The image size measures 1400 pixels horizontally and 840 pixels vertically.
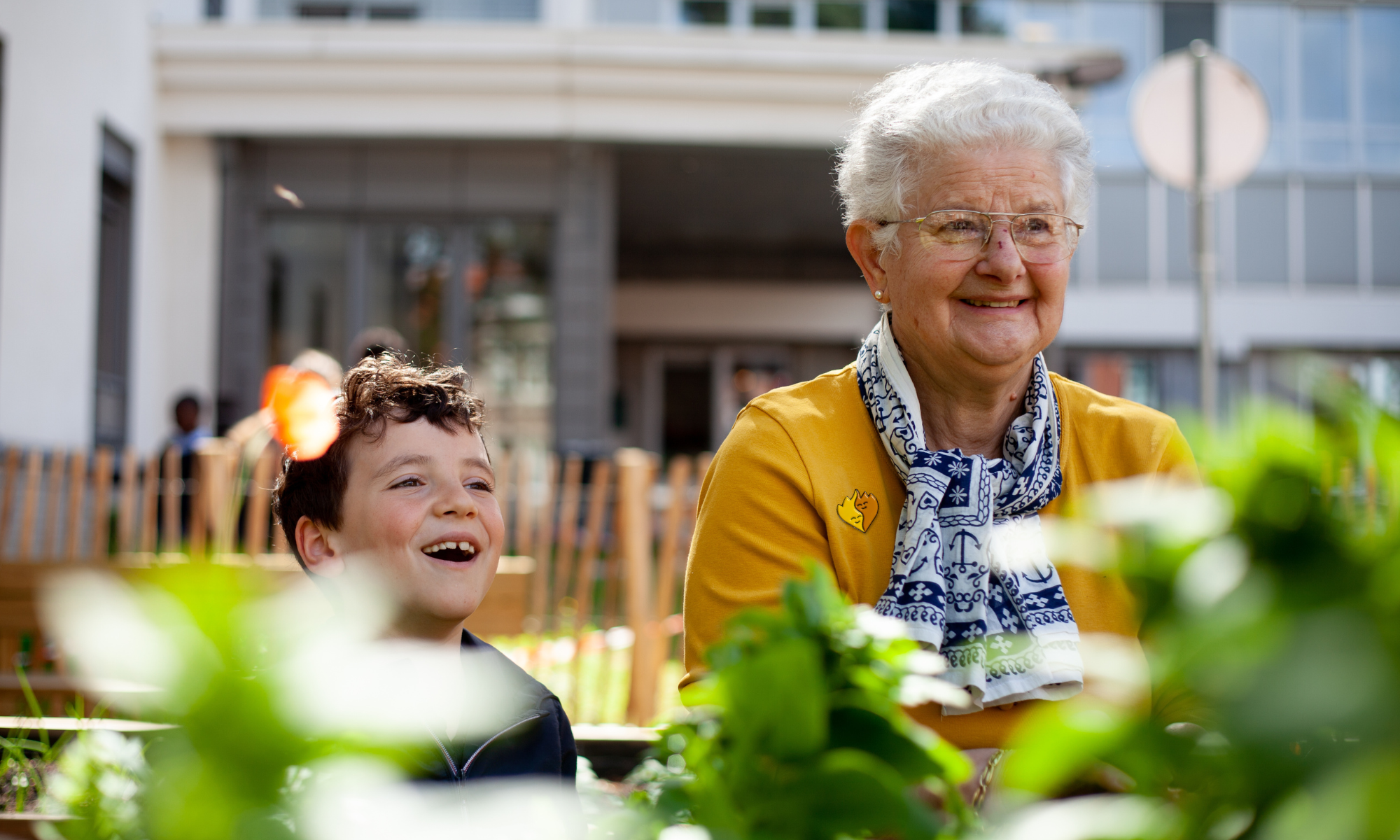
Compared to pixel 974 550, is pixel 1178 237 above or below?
above

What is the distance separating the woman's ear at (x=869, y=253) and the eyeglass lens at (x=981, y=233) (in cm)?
15

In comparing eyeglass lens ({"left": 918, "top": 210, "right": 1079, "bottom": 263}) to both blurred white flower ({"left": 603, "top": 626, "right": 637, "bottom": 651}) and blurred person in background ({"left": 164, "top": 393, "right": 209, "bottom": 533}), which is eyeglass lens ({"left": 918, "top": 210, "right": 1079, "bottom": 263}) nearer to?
blurred white flower ({"left": 603, "top": 626, "right": 637, "bottom": 651})

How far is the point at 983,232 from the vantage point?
2.05 m

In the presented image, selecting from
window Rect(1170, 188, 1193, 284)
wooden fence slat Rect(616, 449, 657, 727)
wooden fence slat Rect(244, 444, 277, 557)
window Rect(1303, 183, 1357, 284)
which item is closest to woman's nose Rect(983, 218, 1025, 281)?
wooden fence slat Rect(616, 449, 657, 727)

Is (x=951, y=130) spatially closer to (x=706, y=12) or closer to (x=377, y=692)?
(x=377, y=692)

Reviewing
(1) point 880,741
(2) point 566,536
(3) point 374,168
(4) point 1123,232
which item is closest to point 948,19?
(4) point 1123,232

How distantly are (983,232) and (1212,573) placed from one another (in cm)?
181

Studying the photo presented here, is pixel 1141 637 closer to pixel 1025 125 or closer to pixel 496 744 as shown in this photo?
pixel 496 744

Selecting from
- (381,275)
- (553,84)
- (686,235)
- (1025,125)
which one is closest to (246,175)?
(381,275)

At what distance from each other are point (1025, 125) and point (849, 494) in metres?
0.72

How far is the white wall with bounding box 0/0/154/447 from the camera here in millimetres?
7965

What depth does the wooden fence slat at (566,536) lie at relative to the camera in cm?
596

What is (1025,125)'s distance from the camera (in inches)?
78.7

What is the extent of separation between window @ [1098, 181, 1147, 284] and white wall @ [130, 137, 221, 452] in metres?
15.3
